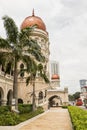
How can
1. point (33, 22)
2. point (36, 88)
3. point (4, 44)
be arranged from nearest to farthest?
point (4, 44) → point (36, 88) → point (33, 22)

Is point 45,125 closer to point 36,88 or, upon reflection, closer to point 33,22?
point 36,88

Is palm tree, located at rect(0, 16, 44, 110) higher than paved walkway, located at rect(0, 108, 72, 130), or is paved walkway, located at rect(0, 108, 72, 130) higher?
palm tree, located at rect(0, 16, 44, 110)

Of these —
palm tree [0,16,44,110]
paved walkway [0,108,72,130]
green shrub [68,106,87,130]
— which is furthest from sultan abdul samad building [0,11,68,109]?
green shrub [68,106,87,130]

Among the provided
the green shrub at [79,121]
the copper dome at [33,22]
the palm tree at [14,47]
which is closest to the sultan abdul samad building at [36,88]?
the copper dome at [33,22]

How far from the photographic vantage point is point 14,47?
20188mm

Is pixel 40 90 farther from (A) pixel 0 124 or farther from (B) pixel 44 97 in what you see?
(A) pixel 0 124

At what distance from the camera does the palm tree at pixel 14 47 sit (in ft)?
64.5

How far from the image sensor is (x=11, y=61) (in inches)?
782

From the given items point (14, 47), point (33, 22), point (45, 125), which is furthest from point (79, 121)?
point (33, 22)

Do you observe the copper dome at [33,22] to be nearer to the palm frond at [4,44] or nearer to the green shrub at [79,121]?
the palm frond at [4,44]

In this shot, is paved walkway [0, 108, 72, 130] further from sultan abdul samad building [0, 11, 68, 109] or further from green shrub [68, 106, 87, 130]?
sultan abdul samad building [0, 11, 68, 109]

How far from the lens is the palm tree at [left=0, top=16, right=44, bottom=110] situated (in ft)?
64.5

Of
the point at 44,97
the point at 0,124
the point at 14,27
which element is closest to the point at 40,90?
the point at 44,97

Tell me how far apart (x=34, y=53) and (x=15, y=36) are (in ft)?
9.22
